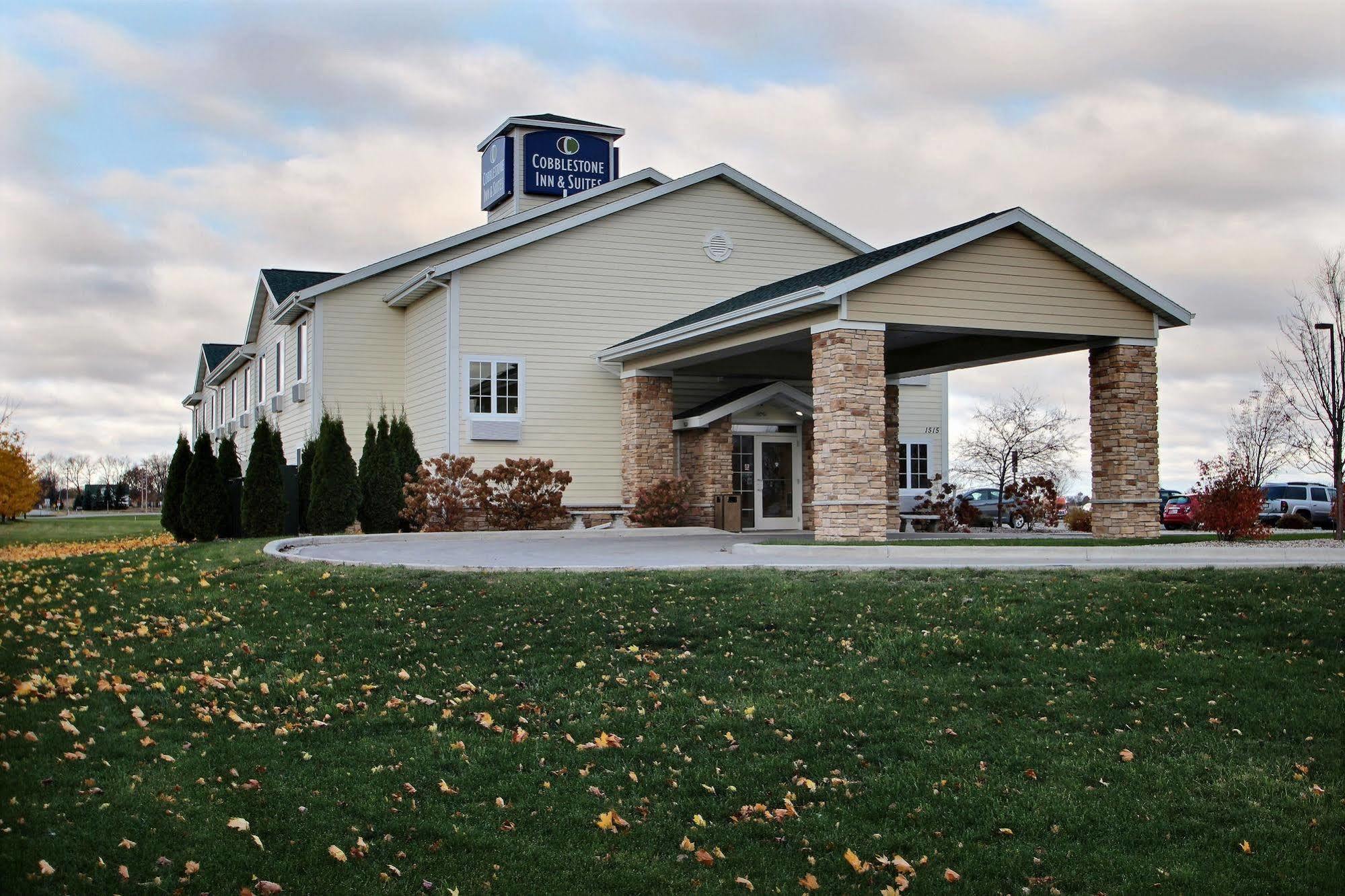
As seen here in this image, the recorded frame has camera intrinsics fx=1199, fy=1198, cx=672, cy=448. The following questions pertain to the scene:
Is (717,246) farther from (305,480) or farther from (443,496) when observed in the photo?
(305,480)

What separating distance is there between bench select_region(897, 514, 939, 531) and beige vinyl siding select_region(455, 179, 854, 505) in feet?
19.3

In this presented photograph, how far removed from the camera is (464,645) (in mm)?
10039

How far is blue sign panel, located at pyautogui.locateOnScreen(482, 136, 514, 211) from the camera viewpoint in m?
29.9

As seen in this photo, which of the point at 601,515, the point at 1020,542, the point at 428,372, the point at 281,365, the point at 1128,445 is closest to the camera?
the point at 1020,542

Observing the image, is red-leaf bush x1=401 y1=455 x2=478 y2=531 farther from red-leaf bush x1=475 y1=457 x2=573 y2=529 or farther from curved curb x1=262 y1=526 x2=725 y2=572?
curved curb x1=262 y1=526 x2=725 y2=572

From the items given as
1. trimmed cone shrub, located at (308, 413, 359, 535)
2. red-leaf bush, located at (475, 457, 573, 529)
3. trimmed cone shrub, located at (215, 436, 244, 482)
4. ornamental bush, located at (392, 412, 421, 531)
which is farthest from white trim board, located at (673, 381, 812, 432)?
trimmed cone shrub, located at (215, 436, 244, 482)

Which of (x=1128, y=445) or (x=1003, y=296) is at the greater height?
(x=1003, y=296)

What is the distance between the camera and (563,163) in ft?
99.1

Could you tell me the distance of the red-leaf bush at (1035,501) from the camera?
27.3 metres

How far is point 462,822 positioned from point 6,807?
232 centimetres

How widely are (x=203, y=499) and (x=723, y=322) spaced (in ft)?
35.2

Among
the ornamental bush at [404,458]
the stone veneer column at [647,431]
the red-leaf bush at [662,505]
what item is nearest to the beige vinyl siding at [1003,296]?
the red-leaf bush at [662,505]

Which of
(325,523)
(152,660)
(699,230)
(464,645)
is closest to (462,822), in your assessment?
(464,645)

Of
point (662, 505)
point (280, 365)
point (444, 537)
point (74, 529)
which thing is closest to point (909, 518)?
point (662, 505)
